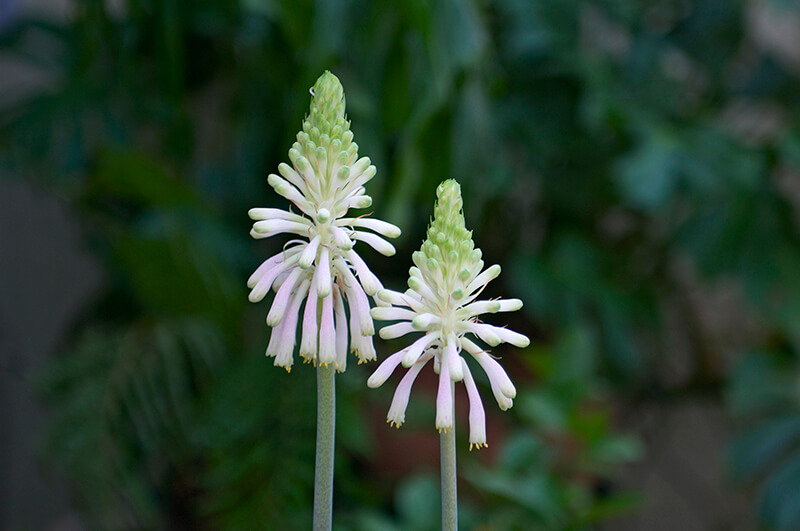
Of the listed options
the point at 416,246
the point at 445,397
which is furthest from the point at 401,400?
the point at 416,246

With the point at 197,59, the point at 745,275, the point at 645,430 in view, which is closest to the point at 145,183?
the point at 197,59

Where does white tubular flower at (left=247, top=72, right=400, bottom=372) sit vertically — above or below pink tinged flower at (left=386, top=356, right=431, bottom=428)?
above

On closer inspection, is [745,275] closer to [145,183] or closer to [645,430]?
[645,430]

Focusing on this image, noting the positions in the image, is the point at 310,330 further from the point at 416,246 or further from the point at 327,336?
the point at 416,246

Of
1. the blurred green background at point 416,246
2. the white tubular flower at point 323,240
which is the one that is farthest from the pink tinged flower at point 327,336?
the blurred green background at point 416,246

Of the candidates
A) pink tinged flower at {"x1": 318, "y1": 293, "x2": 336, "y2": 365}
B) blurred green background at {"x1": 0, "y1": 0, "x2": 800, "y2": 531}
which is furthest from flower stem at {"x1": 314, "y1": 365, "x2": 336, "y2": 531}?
blurred green background at {"x1": 0, "y1": 0, "x2": 800, "y2": 531}

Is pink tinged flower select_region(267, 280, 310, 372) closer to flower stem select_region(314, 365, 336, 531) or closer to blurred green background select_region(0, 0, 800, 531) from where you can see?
flower stem select_region(314, 365, 336, 531)

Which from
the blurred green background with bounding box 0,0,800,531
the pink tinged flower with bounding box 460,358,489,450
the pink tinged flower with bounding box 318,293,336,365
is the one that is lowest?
the pink tinged flower with bounding box 460,358,489,450
